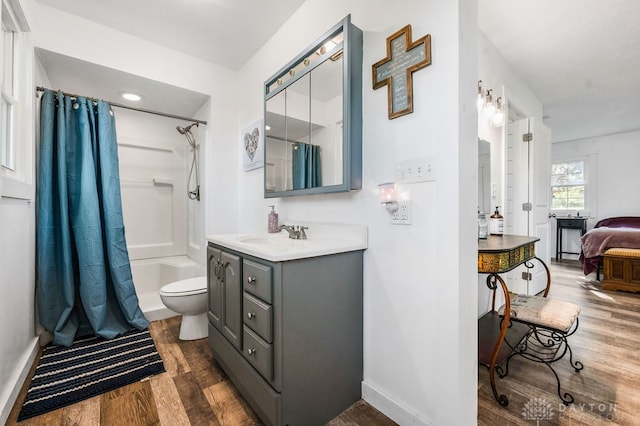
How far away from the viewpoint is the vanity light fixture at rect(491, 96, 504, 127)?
2426 mm

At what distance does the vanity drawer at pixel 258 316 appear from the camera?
3.97 feet

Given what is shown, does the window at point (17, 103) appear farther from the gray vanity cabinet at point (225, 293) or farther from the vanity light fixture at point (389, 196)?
the vanity light fixture at point (389, 196)

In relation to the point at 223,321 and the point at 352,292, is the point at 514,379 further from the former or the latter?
the point at 223,321

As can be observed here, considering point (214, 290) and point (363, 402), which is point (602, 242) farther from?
point (214, 290)

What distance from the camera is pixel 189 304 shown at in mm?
2076

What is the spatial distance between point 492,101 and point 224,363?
2.91 metres

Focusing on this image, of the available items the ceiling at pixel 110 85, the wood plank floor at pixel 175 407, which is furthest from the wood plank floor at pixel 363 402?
the ceiling at pixel 110 85

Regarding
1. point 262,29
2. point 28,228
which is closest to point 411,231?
point 262,29

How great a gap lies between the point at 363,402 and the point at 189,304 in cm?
141

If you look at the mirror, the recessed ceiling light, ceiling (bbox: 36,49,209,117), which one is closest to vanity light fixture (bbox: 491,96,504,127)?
the mirror

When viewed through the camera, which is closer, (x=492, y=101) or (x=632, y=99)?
(x=492, y=101)

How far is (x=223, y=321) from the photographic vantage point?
5.41ft

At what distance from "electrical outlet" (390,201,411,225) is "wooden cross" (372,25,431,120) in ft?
1.41

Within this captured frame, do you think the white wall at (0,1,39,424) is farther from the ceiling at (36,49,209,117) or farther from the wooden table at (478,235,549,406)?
the wooden table at (478,235,549,406)
